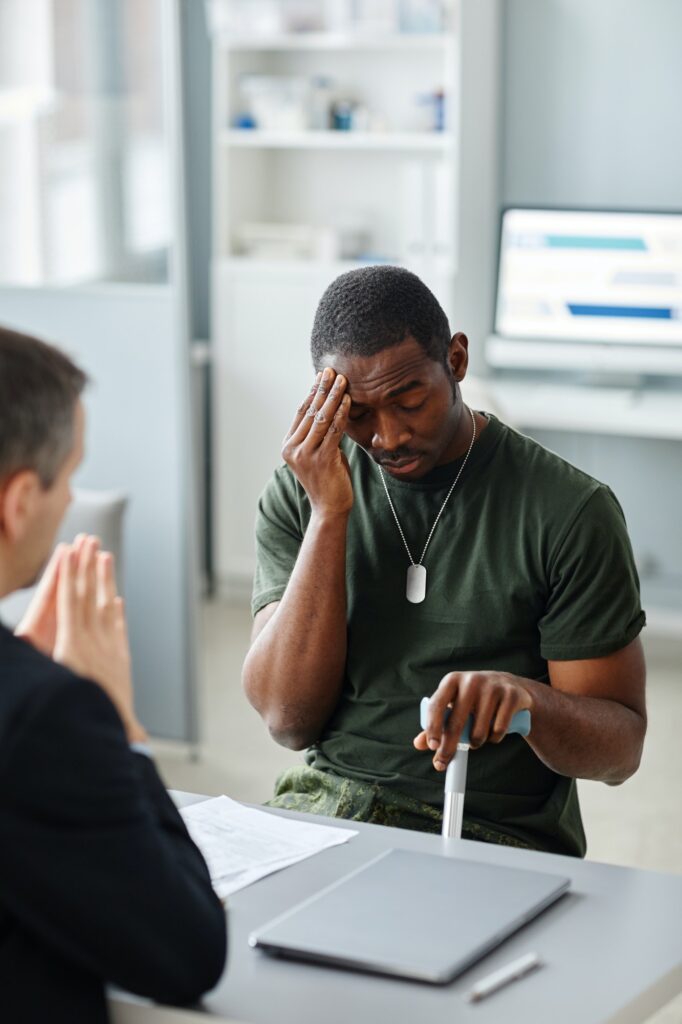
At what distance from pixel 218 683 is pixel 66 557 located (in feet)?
9.24

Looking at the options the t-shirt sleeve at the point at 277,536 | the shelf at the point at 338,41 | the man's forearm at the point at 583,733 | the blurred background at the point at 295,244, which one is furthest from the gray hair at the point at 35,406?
the shelf at the point at 338,41

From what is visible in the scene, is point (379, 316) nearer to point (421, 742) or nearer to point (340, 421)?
point (340, 421)

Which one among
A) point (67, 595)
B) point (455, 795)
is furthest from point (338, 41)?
point (67, 595)

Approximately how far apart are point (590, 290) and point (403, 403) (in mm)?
2717

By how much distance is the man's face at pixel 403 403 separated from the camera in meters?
1.58

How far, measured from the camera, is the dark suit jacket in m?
0.97

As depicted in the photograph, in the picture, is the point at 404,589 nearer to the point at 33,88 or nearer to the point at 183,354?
the point at 183,354

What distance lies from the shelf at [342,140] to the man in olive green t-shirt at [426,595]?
2.83 metres

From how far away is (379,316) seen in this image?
1.59 metres

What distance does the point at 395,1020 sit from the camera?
1064 millimetres

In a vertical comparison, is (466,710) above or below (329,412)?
below

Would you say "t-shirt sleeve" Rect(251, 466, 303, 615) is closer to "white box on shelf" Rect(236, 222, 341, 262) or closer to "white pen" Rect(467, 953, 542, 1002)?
"white pen" Rect(467, 953, 542, 1002)

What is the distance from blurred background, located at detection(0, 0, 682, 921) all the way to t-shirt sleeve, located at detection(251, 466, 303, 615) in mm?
1373

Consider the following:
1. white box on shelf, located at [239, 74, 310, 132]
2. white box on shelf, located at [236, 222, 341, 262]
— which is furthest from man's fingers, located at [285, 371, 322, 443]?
white box on shelf, located at [239, 74, 310, 132]
